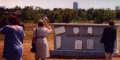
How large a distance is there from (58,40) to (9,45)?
6718 mm

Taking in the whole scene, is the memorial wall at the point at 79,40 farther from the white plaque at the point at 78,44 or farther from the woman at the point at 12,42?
the woman at the point at 12,42

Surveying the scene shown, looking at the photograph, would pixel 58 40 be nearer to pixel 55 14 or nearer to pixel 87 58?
pixel 87 58

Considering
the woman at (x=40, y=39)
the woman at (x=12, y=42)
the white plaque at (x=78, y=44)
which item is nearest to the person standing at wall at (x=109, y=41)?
the woman at (x=40, y=39)

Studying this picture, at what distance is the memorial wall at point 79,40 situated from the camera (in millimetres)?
13664

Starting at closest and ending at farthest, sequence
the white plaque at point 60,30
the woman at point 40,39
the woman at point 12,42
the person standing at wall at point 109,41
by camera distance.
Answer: the woman at point 12,42
the woman at point 40,39
the person standing at wall at point 109,41
the white plaque at point 60,30

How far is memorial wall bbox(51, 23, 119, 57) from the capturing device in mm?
13664

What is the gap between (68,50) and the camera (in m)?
13.8

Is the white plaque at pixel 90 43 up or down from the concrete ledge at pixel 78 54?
up

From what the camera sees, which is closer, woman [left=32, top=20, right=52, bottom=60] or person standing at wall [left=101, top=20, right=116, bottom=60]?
woman [left=32, top=20, right=52, bottom=60]

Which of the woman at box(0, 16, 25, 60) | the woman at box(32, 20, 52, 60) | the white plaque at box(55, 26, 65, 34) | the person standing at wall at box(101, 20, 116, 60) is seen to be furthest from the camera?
the white plaque at box(55, 26, 65, 34)

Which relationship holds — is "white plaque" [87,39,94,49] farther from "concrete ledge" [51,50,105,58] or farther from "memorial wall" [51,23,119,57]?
"concrete ledge" [51,50,105,58]

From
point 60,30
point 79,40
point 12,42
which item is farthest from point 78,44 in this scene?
point 12,42

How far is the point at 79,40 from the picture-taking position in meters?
13.7

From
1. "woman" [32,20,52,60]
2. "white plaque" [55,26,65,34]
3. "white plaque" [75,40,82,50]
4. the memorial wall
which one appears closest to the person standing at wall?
"woman" [32,20,52,60]
